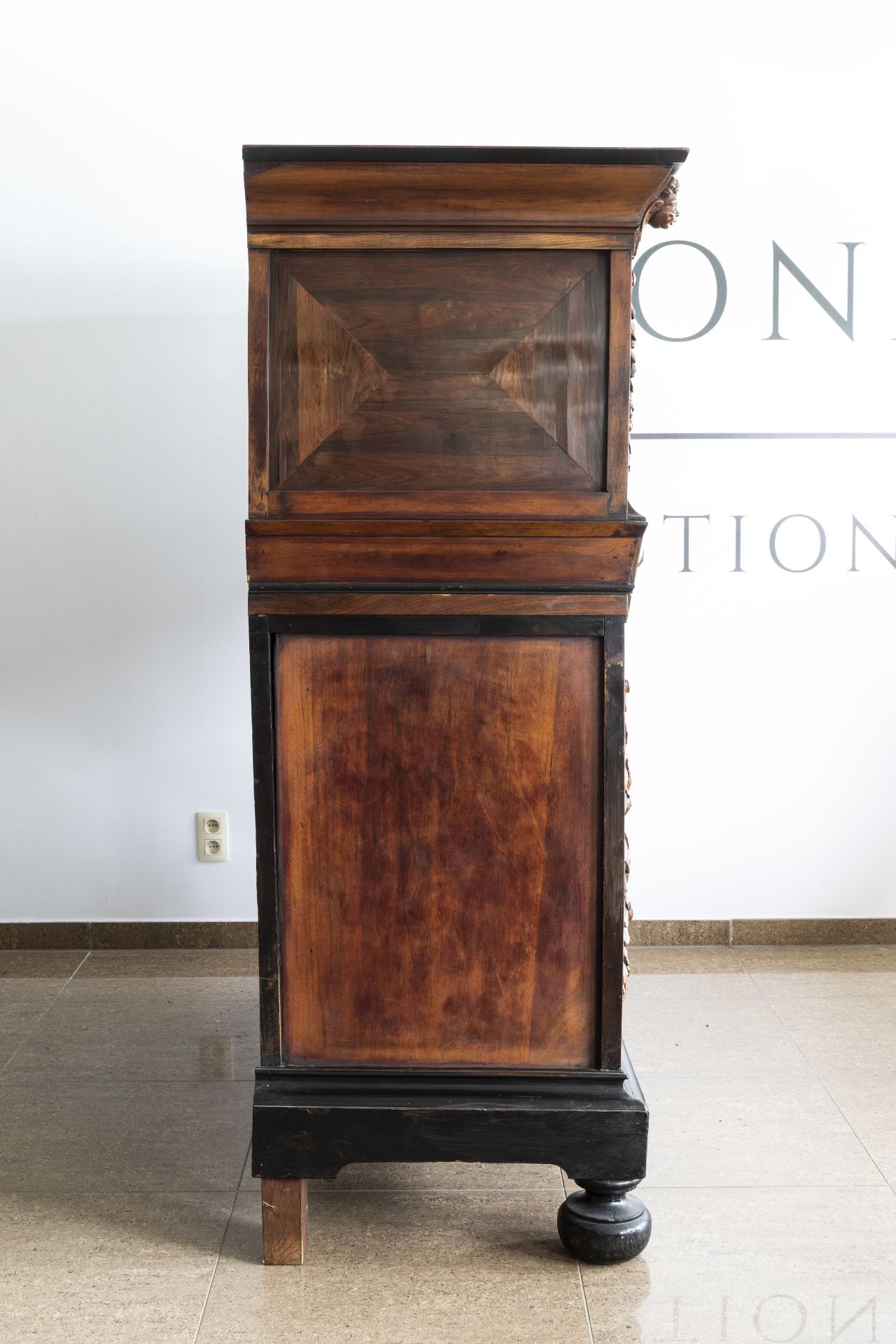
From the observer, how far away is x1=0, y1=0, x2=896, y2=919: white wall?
2.79 m

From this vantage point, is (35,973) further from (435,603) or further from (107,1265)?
(435,603)

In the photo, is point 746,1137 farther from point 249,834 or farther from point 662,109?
point 662,109

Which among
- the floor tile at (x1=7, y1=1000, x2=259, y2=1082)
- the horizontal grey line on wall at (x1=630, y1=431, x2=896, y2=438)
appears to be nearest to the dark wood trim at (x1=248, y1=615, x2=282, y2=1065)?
the floor tile at (x1=7, y1=1000, x2=259, y2=1082)

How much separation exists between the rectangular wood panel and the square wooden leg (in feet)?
0.61

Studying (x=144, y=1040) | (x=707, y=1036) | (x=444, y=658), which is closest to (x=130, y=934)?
(x=144, y=1040)

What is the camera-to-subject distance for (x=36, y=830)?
2992 mm

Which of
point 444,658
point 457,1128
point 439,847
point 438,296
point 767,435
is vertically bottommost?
point 457,1128

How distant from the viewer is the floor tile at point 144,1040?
238cm

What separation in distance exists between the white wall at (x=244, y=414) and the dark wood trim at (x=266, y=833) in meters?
1.25

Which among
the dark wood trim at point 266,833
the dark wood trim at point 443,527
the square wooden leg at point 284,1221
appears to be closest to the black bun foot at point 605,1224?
the square wooden leg at point 284,1221

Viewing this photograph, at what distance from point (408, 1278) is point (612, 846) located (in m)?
0.70

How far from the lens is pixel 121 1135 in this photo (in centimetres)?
213

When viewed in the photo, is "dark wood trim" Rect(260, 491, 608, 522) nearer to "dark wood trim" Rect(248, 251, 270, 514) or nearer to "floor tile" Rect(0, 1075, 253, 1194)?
"dark wood trim" Rect(248, 251, 270, 514)

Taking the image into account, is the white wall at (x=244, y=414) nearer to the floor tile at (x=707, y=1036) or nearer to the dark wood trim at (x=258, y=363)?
the floor tile at (x=707, y=1036)
